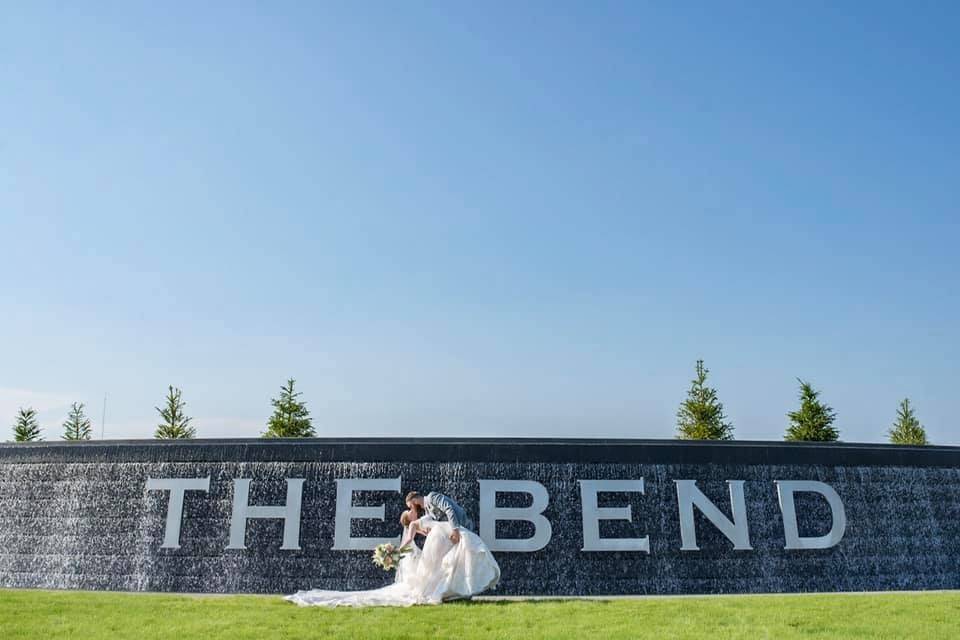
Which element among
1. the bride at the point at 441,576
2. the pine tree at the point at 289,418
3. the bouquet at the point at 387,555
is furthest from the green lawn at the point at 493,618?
the pine tree at the point at 289,418

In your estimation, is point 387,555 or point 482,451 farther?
point 482,451

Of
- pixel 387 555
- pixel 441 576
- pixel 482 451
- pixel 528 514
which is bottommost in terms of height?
pixel 441 576

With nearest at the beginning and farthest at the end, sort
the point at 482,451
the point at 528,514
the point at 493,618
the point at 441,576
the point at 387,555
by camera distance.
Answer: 1. the point at 493,618
2. the point at 441,576
3. the point at 387,555
4. the point at 528,514
5. the point at 482,451

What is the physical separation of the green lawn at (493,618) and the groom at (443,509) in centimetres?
130

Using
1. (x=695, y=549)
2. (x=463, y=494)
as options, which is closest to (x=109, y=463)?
(x=463, y=494)

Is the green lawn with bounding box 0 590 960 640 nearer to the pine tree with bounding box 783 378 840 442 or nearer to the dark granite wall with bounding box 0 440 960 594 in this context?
the dark granite wall with bounding box 0 440 960 594

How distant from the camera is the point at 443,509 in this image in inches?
548

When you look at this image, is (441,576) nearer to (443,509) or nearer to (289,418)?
(443,509)

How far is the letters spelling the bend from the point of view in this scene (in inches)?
621

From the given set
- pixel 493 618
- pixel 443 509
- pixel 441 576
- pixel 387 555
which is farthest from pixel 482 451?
pixel 493 618

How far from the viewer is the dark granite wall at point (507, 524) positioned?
51.9 feet

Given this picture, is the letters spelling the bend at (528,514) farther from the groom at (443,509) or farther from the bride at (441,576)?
the bride at (441,576)

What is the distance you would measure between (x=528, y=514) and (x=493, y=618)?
4361 mm

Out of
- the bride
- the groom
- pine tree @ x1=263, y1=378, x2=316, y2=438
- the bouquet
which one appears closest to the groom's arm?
the groom
